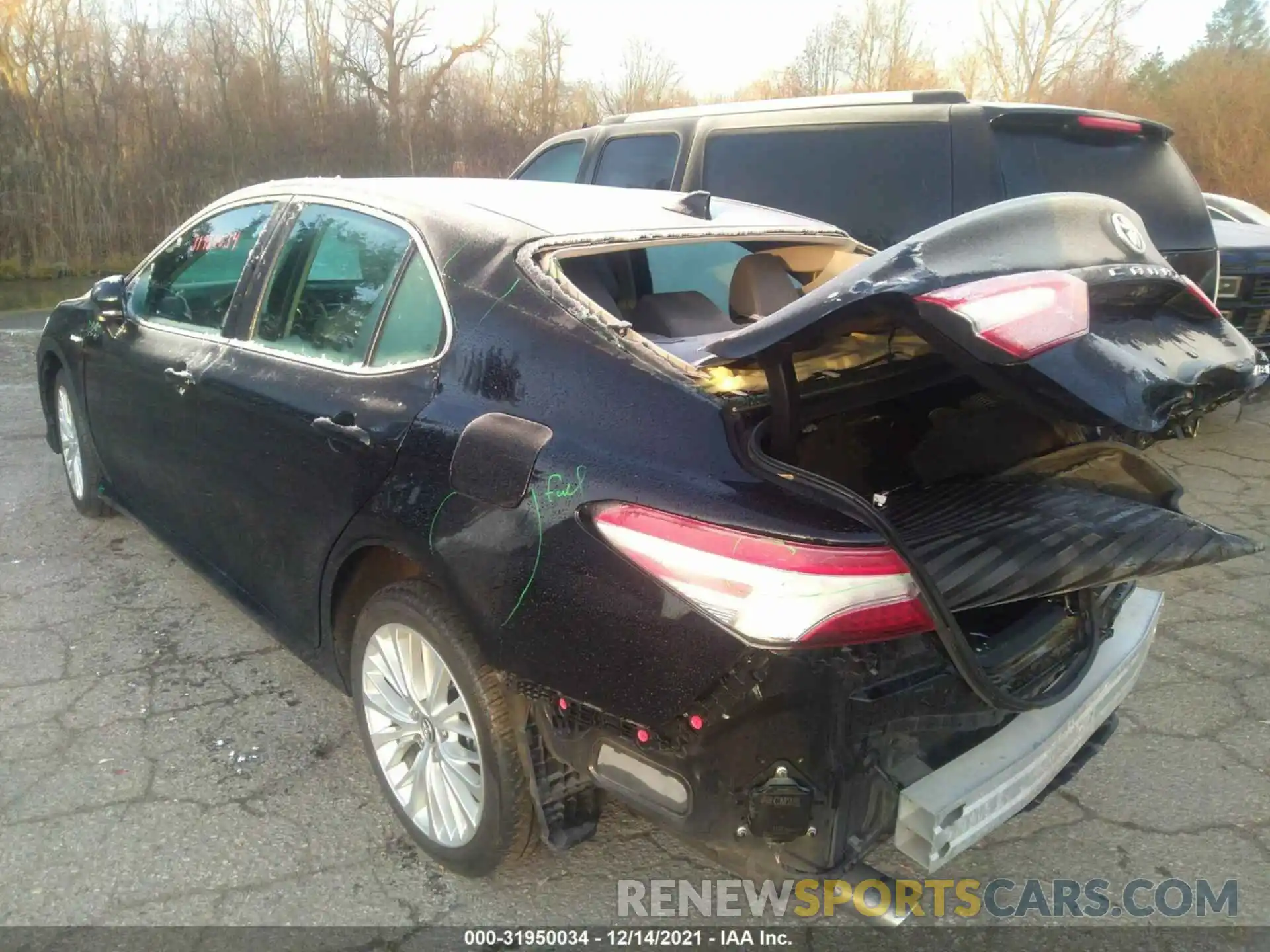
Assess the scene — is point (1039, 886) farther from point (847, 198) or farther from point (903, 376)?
point (847, 198)

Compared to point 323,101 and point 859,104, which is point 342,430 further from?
point 323,101

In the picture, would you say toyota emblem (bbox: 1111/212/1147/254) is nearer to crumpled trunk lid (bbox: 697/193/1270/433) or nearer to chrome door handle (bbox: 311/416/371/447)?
crumpled trunk lid (bbox: 697/193/1270/433)

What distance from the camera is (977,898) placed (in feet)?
7.64

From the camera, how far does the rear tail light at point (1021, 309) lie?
148cm

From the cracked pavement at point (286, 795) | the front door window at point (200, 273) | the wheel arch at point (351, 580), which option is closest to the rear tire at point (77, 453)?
the cracked pavement at point (286, 795)

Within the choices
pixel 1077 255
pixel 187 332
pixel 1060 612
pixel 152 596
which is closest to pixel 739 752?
pixel 1060 612

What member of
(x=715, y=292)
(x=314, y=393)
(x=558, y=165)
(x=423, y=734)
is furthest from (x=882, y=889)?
(x=558, y=165)

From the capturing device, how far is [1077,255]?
1.78 metres

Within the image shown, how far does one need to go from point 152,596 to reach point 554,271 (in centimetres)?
269

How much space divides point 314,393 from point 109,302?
176 centimetres

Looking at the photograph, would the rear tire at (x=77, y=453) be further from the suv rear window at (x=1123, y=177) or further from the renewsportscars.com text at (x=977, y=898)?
the suv rear window at (x=1123, y=177)

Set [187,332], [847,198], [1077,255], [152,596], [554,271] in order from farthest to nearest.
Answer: [847,198] → [152,596] → [187,332] → [554,271] → [1077,255]

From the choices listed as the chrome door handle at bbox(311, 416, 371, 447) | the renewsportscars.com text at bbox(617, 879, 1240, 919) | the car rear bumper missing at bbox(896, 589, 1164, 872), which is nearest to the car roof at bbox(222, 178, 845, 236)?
the chrome door handle at bbox(311, 416, 371, 447)

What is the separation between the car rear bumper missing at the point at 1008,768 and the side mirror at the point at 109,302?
348 centimetres
